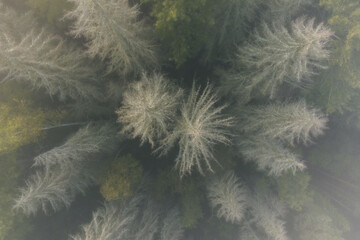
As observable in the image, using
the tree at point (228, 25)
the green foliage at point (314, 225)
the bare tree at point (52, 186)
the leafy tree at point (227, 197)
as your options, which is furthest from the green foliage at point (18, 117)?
the green foliage at point (314, 225)

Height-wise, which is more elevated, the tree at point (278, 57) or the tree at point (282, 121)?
the tree at point (278, 57)

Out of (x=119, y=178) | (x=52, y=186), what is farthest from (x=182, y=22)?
(x=52, y=186)

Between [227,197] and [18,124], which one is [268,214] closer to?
[227,197]

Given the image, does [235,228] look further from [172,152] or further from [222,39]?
[222,39]

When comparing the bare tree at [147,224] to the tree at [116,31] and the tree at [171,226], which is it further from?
the tree at [116,31]

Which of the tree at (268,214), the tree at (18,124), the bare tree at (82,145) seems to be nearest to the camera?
the bare tree at (82,145)

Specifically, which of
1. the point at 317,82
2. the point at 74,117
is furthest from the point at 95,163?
the point at 317,82
